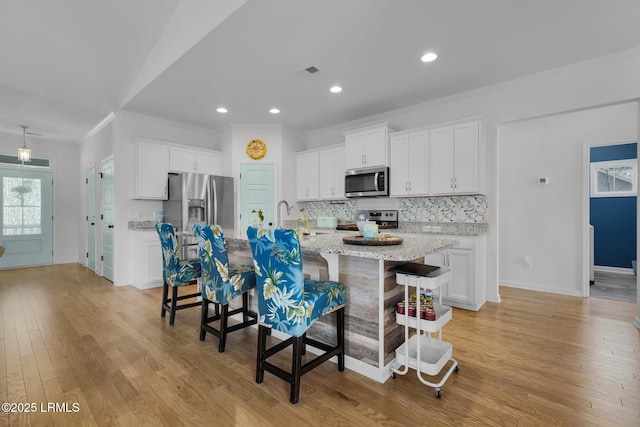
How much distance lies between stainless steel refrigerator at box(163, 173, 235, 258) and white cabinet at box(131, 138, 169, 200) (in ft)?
0.54

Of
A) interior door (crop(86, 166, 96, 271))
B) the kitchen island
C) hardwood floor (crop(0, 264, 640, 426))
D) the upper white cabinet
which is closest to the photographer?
hardwood floor (crop(0, 264, 640, 426))

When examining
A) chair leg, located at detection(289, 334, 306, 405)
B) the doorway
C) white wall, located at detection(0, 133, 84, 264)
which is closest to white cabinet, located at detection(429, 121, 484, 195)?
chair leg, located at detection(289, 334, 306, 405)

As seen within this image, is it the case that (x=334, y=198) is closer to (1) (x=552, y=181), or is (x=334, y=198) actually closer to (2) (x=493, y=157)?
(2) (x=493, y=157)

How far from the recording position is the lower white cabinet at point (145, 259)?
4.50 metres

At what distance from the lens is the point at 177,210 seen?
4578mm

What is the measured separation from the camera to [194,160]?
5.18 metres

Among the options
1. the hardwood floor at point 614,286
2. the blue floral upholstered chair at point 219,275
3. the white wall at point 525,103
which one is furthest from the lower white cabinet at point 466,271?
the blue floral upholstered chair at point 219,275

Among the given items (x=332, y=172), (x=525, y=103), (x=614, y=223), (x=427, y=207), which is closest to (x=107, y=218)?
(x=332, y=172)

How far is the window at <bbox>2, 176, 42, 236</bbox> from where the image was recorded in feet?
19.7

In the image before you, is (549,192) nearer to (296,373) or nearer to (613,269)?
(613,269)

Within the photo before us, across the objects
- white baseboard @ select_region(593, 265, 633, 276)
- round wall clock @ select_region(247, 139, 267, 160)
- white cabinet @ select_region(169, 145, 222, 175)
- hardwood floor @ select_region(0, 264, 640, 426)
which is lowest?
hardwood floor @ select_region(0, 264, 640, 426)

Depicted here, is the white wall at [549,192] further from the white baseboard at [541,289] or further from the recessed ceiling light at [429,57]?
the recessed ceiling light at [429,57]

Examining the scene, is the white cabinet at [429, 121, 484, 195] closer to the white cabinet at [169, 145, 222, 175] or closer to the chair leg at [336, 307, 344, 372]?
the chair leg at [336, 307, 344, 372]

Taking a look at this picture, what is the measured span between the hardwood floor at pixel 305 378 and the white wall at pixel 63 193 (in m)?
Answer: 4.14
